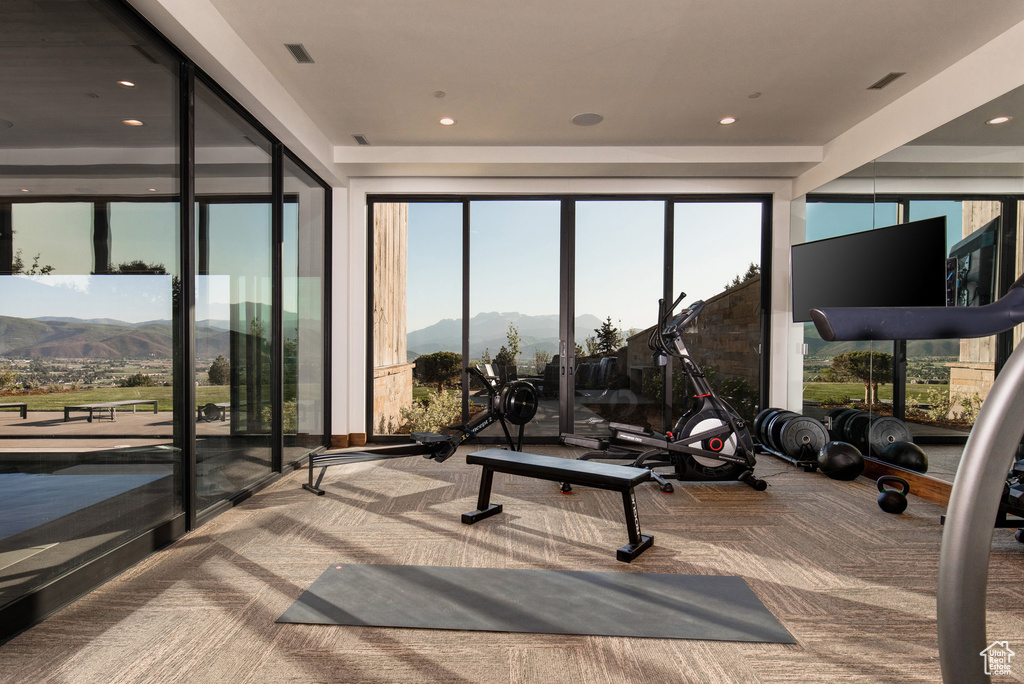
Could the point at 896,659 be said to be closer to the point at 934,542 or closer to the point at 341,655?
the point at 934,542

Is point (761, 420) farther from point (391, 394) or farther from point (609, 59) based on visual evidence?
point (391, 394)

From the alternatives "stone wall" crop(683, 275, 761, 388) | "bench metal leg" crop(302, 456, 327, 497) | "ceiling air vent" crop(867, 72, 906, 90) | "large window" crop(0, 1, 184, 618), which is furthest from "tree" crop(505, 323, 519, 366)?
"ceiling air vent" crop(867, 72, 906, 90)

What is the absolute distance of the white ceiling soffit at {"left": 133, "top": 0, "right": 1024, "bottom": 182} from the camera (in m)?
3.10

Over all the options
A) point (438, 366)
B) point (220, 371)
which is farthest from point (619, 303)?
point (220, 371)

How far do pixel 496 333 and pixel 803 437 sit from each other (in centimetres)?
307

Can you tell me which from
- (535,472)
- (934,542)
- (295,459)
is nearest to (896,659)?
(934,542)

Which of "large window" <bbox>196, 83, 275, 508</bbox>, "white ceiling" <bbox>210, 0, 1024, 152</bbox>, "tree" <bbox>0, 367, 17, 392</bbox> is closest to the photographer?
"tree" <bbox>0, 367, 17, 392</bbox>

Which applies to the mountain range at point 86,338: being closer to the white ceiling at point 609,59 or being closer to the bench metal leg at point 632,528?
the white ceiling at point 609,59

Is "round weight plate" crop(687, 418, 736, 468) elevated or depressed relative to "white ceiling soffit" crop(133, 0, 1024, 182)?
depressed

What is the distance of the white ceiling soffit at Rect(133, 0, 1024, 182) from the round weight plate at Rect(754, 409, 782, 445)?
2.38 meters

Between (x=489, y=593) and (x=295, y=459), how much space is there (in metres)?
2.91

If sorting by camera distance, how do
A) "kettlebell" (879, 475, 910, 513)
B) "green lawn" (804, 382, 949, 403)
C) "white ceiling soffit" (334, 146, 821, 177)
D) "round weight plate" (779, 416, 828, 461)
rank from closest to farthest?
"kettlebell" (879, 475, 910, 513) → "green lawn" (804, 382, 949, 403) → "round weight plate" (779, 416, 828, 461) → "white ceiling soffit" (334, 146, 821, 177)

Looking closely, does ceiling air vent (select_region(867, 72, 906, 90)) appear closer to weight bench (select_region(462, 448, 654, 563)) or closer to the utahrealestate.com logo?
weight bench (select_region(462, 448, 654, 563))

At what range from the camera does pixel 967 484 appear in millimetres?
705
